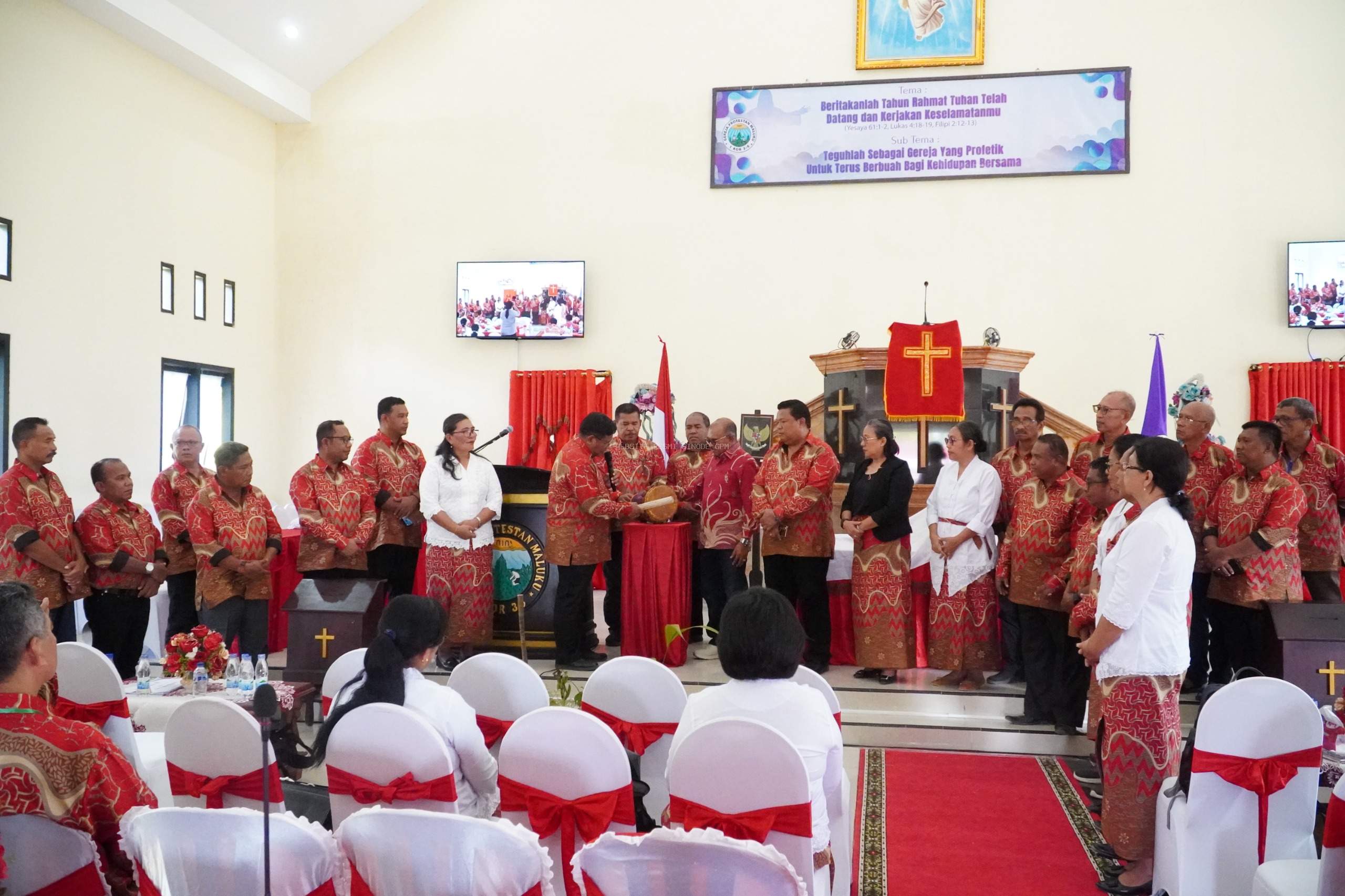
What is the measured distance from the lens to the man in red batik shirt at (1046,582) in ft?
14.7

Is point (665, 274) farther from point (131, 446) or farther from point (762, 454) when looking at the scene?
point (131, 446)

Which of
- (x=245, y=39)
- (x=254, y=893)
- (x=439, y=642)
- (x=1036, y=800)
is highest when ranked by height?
(x=245, y=39)

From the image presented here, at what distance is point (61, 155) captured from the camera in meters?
7.43

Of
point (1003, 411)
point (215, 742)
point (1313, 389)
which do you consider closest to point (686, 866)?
point (215, 742)

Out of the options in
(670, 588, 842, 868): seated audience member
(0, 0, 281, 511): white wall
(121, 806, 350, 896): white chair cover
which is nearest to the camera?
(121, 806, 350, 896): white chair cover

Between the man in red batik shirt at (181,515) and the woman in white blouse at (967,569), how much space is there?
12.4 feet

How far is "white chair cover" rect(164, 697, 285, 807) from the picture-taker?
2.38 meters

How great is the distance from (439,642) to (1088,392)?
7869 millimetres

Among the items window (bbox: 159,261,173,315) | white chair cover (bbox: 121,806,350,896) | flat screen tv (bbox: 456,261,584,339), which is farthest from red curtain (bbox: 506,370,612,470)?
white chair cover (bbox: 121,806,350,896)

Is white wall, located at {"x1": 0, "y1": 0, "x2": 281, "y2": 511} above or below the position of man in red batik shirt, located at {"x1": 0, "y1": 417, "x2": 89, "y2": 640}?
above

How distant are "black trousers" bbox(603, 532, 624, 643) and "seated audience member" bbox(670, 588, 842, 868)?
371cm

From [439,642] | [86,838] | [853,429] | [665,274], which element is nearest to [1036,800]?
[439,642]

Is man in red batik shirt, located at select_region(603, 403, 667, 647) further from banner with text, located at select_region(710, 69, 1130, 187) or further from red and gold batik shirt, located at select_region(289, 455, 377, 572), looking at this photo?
banner with text, located at select_region(710, 69, 1130, 187)

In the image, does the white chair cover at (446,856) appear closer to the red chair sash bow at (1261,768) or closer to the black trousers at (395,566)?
the red chair sash bow at (1261,768)
